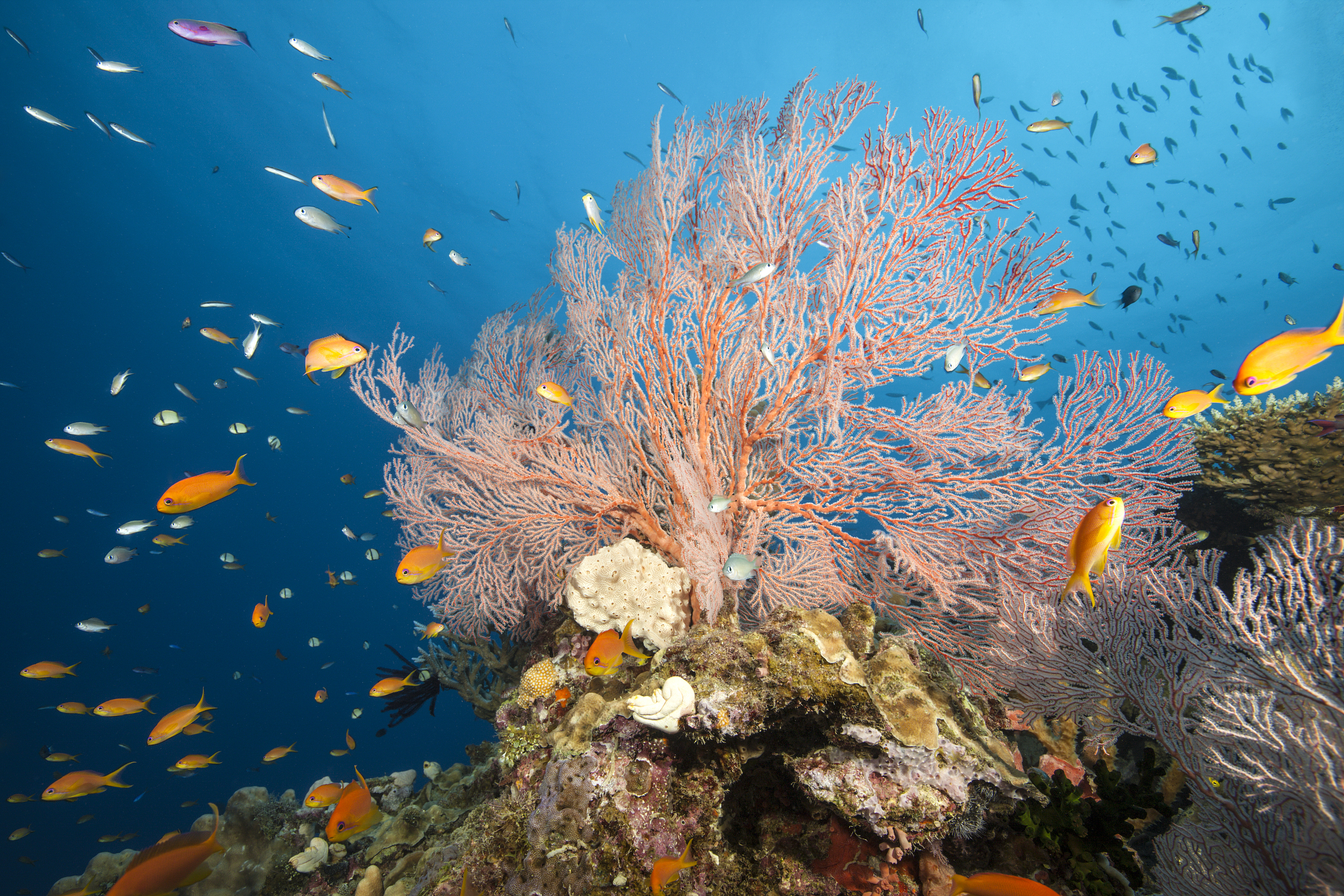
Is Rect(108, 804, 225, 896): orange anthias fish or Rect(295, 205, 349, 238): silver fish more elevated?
Rect(295, 205, 349, 238): silver fish

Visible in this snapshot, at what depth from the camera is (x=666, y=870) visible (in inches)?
83.2

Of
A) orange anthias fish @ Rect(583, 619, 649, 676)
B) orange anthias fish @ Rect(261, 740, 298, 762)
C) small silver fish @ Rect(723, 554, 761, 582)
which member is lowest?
orange anthias fish @ Rect(261, 740, 298, 762)

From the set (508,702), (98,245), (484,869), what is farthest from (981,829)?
(98,245)

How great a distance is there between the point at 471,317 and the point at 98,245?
23212 mm

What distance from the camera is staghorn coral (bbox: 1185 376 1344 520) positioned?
447 cm

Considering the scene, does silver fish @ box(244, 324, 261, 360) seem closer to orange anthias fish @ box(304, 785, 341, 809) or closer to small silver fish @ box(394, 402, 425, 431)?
small silver fish @ box(394, 402, 425, 431)

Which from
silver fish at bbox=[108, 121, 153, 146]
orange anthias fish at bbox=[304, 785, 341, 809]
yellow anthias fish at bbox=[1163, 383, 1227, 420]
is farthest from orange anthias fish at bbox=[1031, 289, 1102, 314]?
silver fish at bbox=[108, 121, 153, 146]

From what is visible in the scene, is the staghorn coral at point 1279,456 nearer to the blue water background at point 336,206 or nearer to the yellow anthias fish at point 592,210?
the yellow anthias fish at point 592,210

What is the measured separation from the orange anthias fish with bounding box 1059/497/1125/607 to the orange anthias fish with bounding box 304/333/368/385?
441 centimetres

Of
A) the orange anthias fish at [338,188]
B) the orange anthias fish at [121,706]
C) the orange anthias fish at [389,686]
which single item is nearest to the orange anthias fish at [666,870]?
the orange anthias fish at [389,686]

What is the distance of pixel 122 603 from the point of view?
44.0m

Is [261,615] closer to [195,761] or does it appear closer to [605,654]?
→ [195,761]

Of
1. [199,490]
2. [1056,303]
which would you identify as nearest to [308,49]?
[199,490]

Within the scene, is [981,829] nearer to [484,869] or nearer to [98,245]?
[484,869]
